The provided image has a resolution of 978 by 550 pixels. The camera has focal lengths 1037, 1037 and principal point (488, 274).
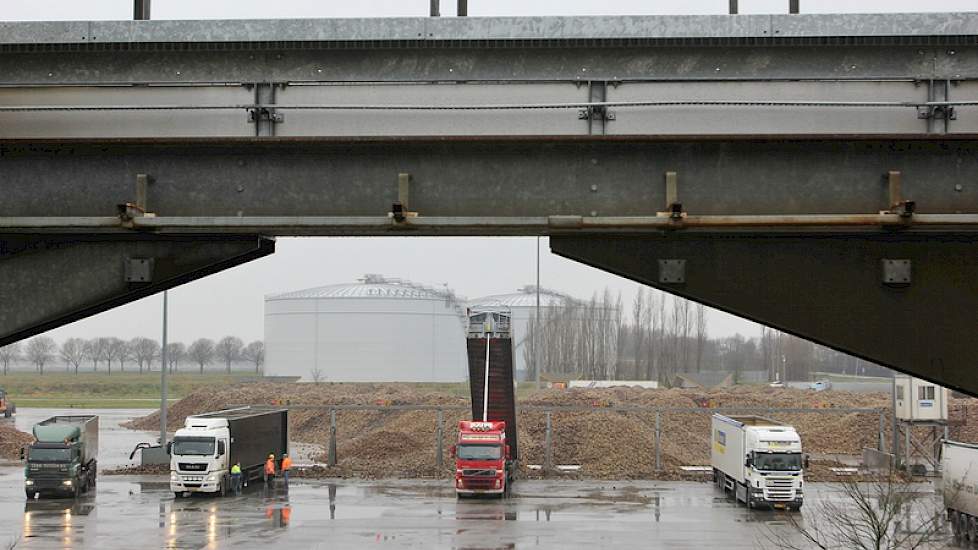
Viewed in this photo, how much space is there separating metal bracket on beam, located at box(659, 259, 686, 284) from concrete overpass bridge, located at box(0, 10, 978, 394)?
0.02 metres

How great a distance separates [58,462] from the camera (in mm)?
39656

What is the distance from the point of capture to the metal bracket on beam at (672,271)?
1078 cm

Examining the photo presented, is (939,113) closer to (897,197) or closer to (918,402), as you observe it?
(897,197)

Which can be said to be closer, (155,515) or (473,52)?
(473,52)

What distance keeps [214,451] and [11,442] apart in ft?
74.2

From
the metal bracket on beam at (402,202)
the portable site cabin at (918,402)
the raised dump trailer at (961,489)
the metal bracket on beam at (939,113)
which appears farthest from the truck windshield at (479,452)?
the metal bracket on beam at (939,113)

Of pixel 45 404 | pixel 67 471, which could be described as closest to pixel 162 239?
pixel 67 471

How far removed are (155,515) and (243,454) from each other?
7453 millimetres

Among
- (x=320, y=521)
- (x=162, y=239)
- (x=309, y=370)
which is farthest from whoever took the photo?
(x=309, y=370)

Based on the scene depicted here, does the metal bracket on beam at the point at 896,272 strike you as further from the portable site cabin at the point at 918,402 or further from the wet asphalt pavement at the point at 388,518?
the portable site cabin at the point at 918,402

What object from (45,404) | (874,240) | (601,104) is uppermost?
(601,104)

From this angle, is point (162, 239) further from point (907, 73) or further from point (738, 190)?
point (907, 73)

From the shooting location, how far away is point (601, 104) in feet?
33.6

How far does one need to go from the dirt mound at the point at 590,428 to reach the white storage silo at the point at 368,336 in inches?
1527
